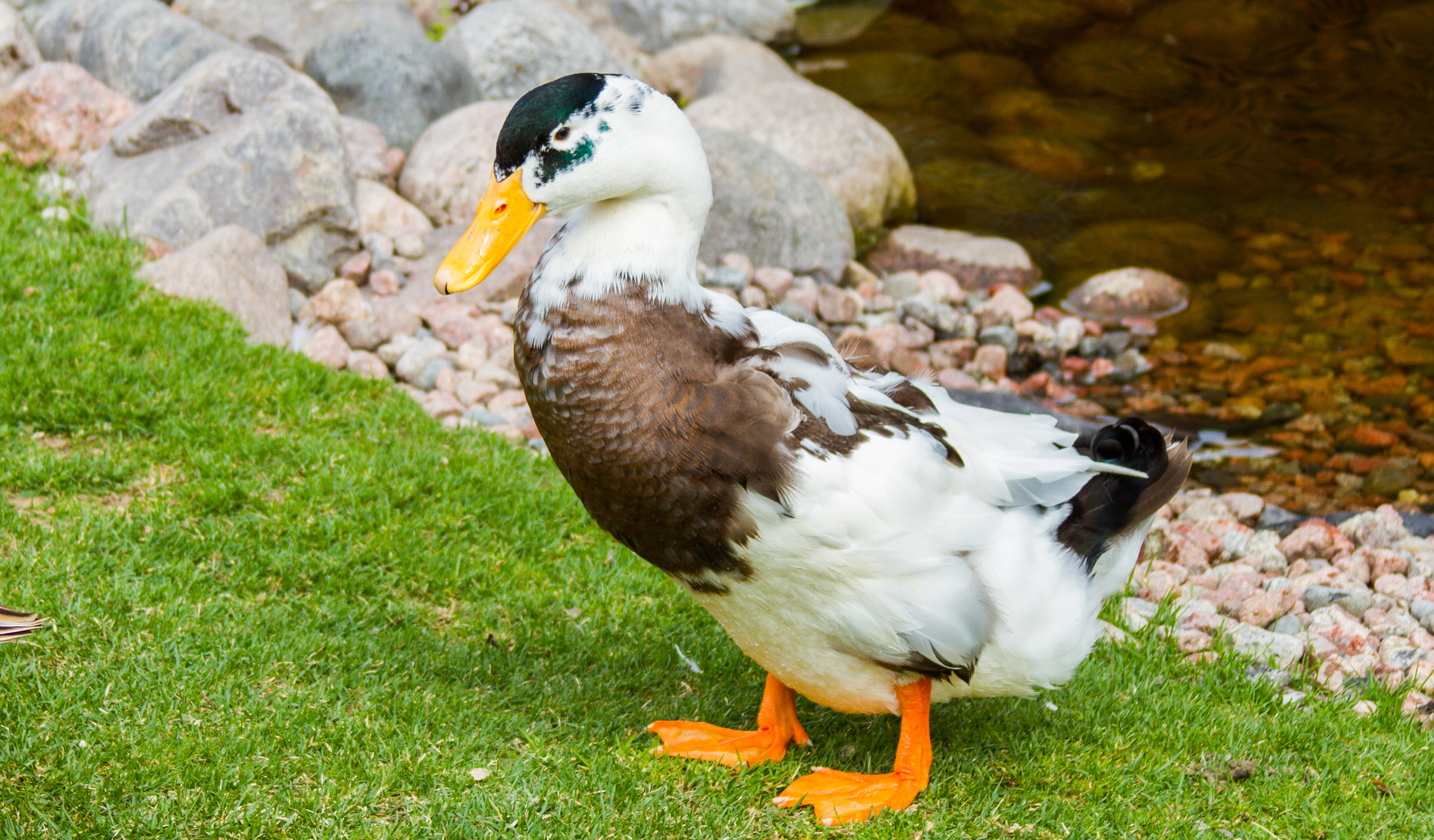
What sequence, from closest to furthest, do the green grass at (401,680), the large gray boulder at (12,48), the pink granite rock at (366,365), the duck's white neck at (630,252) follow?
the duck's white neck at (630,252)
the green grass at (401,680)
the pink granite rock at (366,365)
the large gray boulder at (12,48)

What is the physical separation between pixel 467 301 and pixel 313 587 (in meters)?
2.76

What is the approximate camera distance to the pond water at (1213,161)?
6.96 metres

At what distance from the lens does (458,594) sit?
Answer: 395 centimetres

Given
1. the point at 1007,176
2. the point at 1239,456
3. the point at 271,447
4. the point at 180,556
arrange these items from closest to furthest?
the point at 180,556, the point at 271,447, the point at 1239,456, the point at 1007,176

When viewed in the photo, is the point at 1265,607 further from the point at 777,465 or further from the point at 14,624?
the point at 14,624

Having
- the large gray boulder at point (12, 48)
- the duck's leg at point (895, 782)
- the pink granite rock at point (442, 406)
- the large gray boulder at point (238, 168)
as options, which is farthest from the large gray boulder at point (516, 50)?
the duck's leg at point (895, 782)

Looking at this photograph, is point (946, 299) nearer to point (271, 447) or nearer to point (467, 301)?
point (467, 301)

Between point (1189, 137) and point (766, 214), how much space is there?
4.35 metres

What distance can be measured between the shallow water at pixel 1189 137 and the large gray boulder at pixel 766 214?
5.32ft

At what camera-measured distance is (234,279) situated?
5.46 metres

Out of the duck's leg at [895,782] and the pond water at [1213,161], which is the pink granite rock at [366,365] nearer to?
the duck's leg at [895,782]

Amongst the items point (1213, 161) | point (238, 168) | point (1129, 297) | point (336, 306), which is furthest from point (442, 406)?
point (1213, 161)

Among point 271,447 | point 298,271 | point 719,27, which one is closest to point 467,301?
point 298,271

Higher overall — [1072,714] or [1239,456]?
[1072,714]
